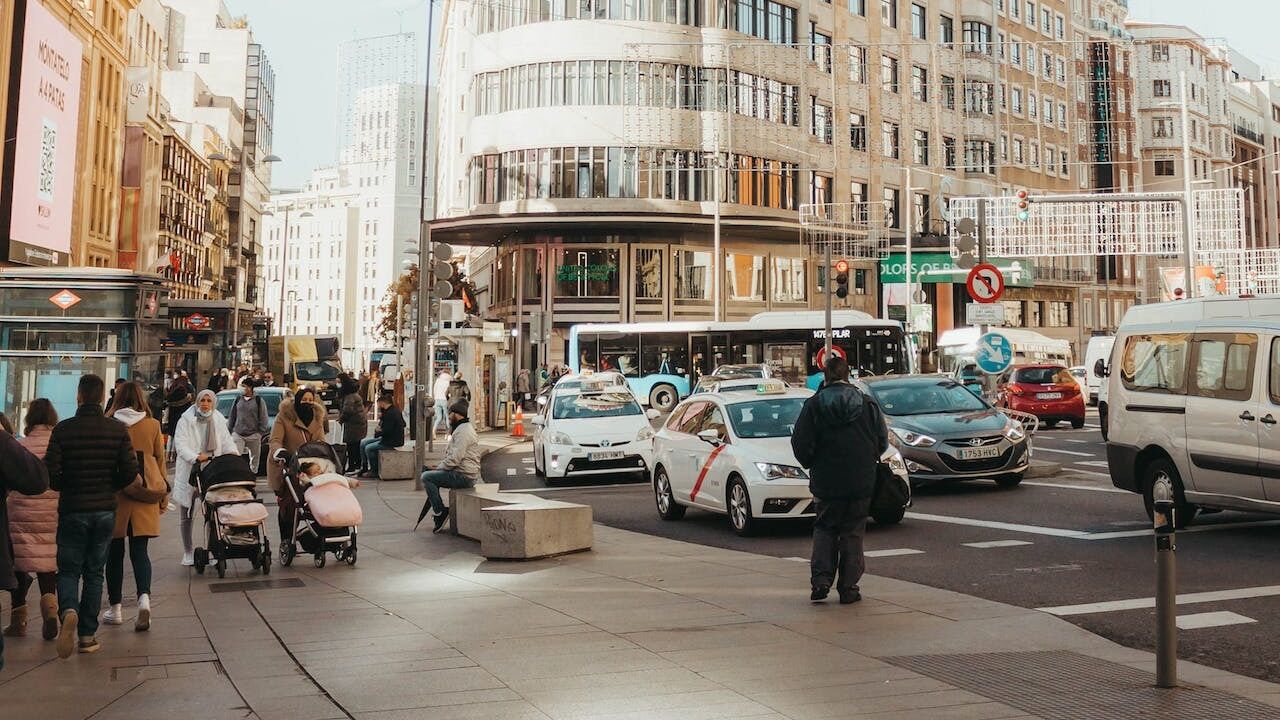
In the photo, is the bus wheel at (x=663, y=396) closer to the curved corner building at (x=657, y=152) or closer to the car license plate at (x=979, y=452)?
the curved corner building at (x=657, y=152)

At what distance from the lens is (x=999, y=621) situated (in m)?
8.05

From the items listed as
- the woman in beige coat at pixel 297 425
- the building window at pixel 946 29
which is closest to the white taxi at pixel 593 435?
the woman in beige coat at pixel 297 425

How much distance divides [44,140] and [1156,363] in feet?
105

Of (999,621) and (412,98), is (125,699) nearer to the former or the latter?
(999,621)

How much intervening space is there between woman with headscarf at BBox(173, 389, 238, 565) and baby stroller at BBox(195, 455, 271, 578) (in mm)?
322

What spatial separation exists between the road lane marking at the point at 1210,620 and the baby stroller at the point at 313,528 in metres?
7.24

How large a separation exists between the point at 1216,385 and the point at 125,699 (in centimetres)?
992

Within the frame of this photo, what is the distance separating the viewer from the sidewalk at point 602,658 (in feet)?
19.6

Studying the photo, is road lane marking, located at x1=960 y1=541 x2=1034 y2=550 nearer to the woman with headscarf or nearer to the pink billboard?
the woman with headscarf

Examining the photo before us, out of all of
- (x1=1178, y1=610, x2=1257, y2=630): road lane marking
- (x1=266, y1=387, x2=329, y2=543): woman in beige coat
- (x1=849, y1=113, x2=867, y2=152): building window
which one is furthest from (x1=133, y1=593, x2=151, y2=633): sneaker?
(x1=849, y1=113, x2=867, y2=152): building window

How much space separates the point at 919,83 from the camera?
63.0 metres

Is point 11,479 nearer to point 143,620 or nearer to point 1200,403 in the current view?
point 143,620

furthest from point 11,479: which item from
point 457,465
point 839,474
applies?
point 457,465

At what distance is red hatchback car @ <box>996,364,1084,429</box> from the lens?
3038cm
